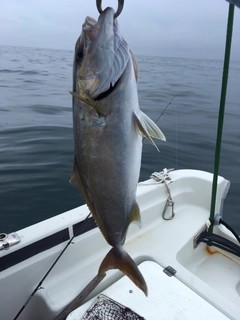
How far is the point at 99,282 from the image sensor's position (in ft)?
7.85

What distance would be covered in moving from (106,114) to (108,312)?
1639mm

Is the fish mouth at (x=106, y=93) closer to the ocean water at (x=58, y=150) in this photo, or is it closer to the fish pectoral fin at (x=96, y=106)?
the fish pectoral fin at (x=96, y=106)

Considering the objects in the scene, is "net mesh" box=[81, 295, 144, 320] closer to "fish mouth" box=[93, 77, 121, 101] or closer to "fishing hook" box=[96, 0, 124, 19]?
"fish mouth" box=[93, 77, 121, 101]

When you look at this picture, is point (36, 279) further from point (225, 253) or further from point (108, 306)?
point (225, 253)

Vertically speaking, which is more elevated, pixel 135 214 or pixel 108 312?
pixel 135 214

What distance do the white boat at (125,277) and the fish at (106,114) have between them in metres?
1.32

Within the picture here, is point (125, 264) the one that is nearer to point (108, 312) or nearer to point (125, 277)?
point (108, 312)

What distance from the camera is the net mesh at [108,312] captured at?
83.7 inches

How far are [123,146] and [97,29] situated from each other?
51 cm

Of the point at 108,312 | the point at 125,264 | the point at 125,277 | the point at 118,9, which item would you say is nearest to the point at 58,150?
the point at 125,277

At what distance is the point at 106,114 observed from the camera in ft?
4.05

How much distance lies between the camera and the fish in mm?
1210

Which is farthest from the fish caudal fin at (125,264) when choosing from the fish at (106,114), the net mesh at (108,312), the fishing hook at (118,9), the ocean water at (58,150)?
the ocean water at (58,150)

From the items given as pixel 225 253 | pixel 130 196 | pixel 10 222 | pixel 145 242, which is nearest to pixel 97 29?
pixel 130 196
